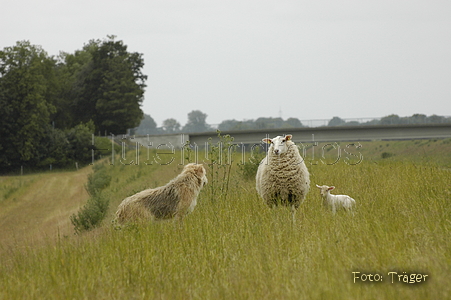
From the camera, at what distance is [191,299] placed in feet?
19.1

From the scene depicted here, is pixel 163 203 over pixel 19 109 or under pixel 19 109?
under

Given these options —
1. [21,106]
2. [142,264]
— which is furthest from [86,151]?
[142,264]

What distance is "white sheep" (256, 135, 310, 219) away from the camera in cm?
1046

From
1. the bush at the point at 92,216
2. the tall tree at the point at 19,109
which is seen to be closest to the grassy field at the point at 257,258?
the bush at the point at 92,216

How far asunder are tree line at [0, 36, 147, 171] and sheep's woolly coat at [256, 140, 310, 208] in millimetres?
55820

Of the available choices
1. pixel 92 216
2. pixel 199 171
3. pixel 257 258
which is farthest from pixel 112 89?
pixel 257 258

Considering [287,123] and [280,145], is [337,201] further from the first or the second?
[287,123]

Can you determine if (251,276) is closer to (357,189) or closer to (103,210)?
(357,189)

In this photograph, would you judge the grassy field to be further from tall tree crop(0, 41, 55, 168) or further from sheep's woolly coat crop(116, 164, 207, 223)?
tall tree crop(0, 41, 55, 168)

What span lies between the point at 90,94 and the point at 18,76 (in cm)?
1280

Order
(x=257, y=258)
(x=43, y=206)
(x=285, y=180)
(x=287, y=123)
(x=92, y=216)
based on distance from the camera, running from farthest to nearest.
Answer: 1. (x=287, y=123)
2. (x=43, y=206)
3. (x=92, y=216)
4. (x=285, y=180)
5. (x=257, y=258)

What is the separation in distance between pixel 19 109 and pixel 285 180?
57.9 metres

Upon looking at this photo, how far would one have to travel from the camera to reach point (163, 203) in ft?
33.7

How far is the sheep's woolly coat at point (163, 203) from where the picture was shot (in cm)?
1012
